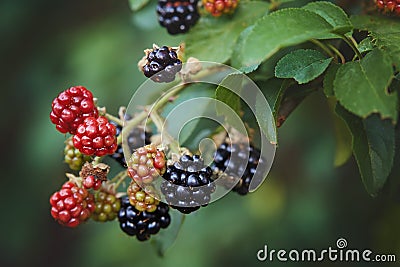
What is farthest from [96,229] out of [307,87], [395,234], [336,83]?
[336,83]

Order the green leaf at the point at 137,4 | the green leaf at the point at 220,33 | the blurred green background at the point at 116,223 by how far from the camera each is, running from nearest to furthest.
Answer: the green leaf at the point at 220,33
the green leaf at the point at 137,4
the blurred green background at the point at 116,223

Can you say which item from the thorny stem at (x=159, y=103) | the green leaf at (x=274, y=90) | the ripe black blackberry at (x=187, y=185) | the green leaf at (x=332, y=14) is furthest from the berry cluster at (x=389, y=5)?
the ripe black blackberry at (x=187, y=185)

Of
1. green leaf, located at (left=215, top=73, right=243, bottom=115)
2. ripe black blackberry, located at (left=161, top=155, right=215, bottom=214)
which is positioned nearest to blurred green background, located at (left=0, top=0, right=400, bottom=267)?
green leaf, located at (left=215, top=73, right=243, bottom=115)

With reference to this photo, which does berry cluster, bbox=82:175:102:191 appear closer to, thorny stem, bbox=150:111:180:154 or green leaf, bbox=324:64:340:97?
thorny stem, bbox=150:111:180:154

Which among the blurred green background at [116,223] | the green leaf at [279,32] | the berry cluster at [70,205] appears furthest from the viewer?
the blurred green background at [116,223]

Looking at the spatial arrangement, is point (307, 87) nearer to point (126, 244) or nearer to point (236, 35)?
point (236, 35)

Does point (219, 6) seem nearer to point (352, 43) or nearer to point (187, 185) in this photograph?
point (352, 43)

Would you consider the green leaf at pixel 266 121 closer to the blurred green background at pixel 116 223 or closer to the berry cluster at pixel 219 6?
the berry cluster at pixel 219 6
